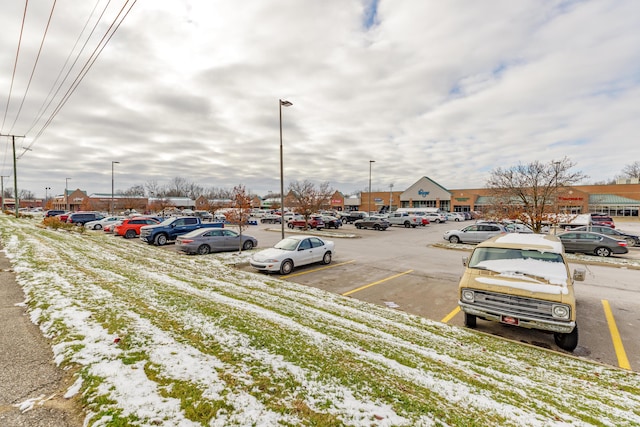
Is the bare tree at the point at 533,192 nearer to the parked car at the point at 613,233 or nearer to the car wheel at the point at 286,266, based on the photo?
the parked car at the point at 613,233

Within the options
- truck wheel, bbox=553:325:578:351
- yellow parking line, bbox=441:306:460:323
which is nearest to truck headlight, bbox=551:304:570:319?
truck wheel, bbox=553:325:578:351

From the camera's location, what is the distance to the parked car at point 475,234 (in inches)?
822

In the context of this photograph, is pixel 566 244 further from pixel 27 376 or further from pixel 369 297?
pixel 27 376

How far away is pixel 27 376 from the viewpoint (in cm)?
310

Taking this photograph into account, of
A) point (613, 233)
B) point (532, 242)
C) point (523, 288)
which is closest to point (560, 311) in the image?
point (523, 288)

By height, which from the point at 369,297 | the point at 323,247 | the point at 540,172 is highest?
the point at 540,172

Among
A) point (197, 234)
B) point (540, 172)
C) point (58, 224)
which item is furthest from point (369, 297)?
point (58, 224)

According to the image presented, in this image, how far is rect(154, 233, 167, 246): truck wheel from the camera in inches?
723

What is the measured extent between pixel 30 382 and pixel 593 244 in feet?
76.5

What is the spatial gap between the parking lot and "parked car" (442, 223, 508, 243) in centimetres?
554

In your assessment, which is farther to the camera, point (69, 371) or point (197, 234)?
point (197, 234)

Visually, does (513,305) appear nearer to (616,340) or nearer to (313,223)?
(616,340)

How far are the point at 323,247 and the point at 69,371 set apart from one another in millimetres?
10710

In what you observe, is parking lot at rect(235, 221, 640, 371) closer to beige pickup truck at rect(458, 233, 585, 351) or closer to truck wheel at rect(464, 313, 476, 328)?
truck wheel at rect(464, 313, 476, 328)
